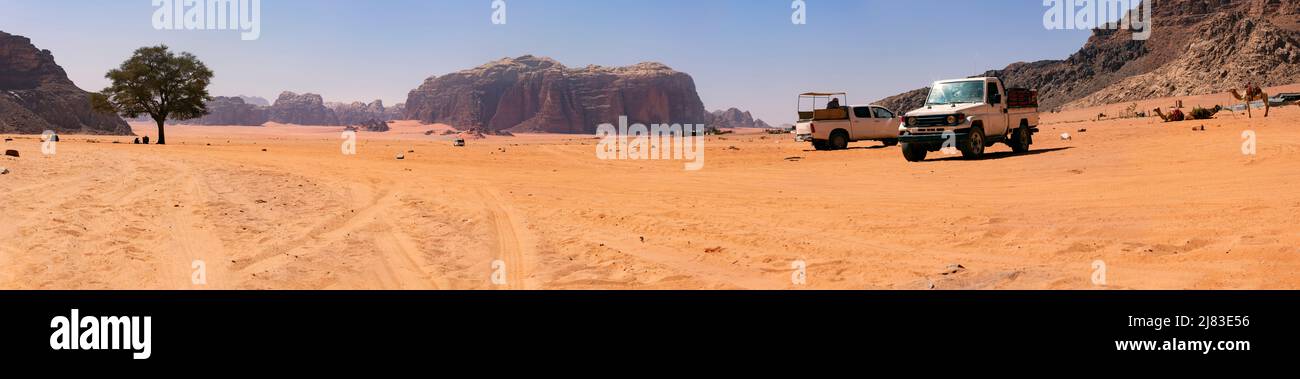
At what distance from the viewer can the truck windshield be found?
64.0ft

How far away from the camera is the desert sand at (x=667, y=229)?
22.2ft

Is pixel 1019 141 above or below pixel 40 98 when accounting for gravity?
below

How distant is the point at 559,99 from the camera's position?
153 m

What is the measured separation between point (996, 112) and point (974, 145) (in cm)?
149

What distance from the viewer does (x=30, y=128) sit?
7312 cm

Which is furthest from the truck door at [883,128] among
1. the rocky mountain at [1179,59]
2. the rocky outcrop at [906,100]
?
the rocky outcrop at [906,100]

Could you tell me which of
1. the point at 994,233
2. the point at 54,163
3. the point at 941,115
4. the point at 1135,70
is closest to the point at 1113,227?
the point at 994,233

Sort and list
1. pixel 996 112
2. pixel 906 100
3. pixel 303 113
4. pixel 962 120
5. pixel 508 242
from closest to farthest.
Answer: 1. pixel 508 242
2. pixel 962 120
3. pixel 996 112
4. pixel 906 100
5. pixel 303 113

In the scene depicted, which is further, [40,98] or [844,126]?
[40,98]

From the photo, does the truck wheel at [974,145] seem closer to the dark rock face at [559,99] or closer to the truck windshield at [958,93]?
the truck windshield at [958,93]

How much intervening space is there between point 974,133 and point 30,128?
84.4 meters

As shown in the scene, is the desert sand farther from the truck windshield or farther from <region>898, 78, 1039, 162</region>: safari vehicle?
the truck windshield

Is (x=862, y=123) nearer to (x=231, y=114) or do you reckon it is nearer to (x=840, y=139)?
(x=840, y=139)

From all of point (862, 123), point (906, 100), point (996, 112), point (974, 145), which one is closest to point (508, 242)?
point (974, 145)
